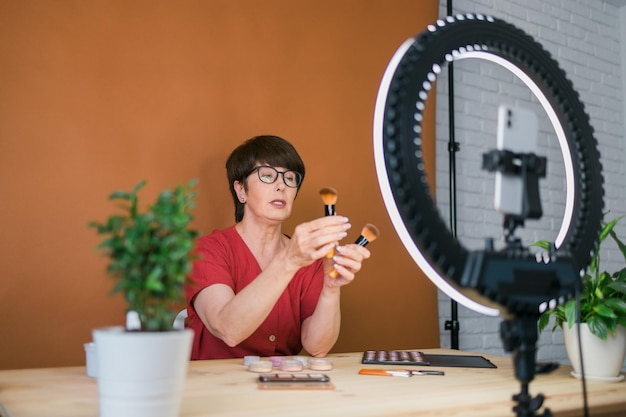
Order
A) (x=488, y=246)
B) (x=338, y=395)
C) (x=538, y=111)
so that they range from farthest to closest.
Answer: (x=538, y=111) < (x=338, y=395) < (x=488, y=246)

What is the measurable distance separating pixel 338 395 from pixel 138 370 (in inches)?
15.3

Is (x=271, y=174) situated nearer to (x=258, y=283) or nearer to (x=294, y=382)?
(x=258, y=283)

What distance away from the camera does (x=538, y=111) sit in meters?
2.91

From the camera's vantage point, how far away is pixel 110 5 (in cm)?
A: 198

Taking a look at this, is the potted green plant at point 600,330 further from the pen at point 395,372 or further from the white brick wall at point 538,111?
the white brick wall at point 538,111

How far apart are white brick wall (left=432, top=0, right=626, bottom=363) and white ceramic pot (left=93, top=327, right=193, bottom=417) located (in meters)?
1.80

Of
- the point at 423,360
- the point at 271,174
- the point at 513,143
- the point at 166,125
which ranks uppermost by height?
the point at 166,125

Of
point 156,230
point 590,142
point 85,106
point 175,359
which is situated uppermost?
point 85,106

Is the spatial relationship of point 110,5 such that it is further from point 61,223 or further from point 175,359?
point 175,359

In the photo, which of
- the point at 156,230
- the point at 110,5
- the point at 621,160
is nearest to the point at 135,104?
the point at 110,5

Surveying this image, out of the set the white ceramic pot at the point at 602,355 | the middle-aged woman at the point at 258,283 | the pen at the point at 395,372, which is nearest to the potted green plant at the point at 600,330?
the white ceramic pot at the point at 602,355

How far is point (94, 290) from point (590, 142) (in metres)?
1.52

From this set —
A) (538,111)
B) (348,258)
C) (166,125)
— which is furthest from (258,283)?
(538,111)

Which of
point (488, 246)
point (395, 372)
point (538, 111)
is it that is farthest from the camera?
point (538, 111)
